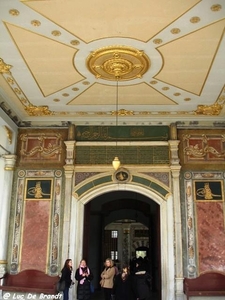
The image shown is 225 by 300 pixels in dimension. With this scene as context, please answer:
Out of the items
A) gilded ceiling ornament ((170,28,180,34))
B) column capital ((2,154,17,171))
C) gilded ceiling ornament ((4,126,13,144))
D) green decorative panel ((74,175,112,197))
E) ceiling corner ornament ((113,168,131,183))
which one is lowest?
green decorative panel ((74,175,112,197))

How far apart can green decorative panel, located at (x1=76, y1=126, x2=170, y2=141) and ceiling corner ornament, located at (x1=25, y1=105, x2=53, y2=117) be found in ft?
2.66

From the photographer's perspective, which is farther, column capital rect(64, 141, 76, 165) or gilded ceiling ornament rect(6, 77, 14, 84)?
column capital rect(64, 141, 76, 165)

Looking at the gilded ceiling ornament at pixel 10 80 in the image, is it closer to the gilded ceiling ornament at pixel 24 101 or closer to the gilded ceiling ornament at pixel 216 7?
the gilded ceiling ornament at pixel 24 101

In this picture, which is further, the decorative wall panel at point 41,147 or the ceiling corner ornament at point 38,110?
the decorative wall panel at point 41,147

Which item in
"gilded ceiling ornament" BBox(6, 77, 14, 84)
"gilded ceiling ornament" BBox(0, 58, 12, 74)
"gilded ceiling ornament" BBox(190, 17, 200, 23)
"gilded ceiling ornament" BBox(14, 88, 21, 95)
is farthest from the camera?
"gilded ceiling ornament" BBox(14, 88, 21, 95)

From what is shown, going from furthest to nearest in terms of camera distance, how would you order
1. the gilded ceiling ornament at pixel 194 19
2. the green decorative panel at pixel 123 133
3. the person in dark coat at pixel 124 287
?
1. the green decorative panel at pixel 123 133
2. the person in dark coat at pixel 124 287
3. the gilded ceiling ornament at pixel 194 19

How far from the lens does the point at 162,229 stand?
697 cm

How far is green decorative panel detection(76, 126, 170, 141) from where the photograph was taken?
743 centimetres

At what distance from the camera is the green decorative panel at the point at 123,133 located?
24.4ft

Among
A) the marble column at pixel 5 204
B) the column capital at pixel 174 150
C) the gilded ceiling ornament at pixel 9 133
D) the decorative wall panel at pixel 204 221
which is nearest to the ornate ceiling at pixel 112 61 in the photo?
the gilded ceiling ornament at pixel 9 133

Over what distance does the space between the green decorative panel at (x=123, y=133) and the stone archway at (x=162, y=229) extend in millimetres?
1072

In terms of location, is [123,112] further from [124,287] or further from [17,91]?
[124,287]

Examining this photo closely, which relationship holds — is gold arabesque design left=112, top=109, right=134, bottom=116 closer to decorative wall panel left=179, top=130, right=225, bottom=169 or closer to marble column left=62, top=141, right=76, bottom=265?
marble column left=62, top=141, right=76, bottom=265

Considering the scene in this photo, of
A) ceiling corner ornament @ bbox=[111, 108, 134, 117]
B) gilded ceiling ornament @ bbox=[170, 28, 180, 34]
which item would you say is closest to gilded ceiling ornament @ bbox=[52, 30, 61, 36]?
gilded ceiling ornament @ bbox=[170, 28, 180, 34]
